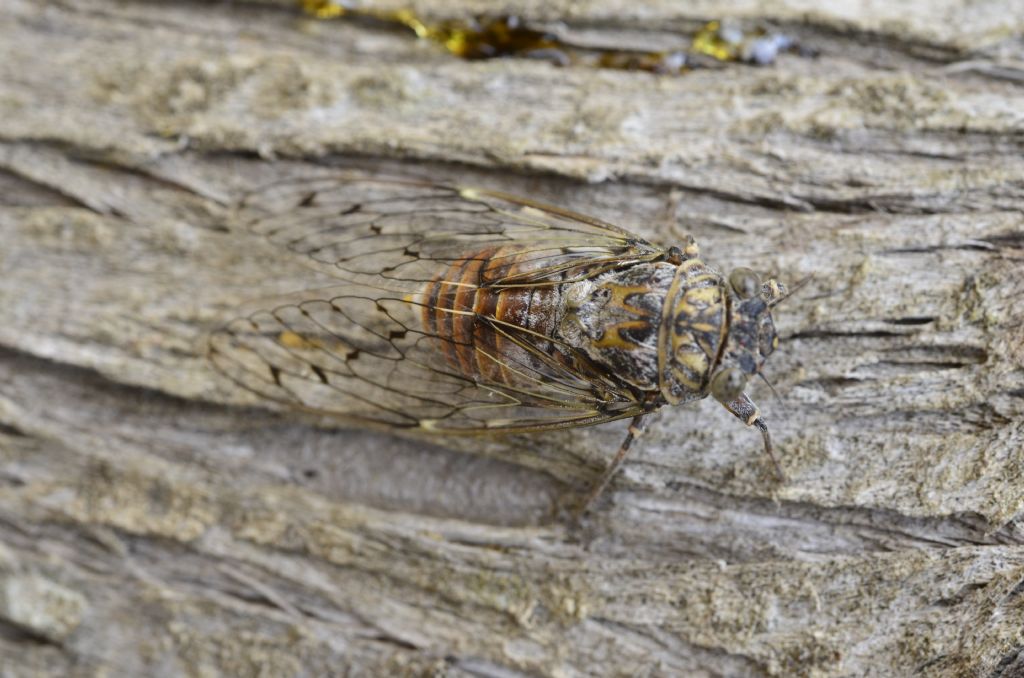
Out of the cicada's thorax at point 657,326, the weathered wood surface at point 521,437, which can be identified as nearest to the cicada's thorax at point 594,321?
the cicada's thorax at point 657,326

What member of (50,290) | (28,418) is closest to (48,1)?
(50,290)

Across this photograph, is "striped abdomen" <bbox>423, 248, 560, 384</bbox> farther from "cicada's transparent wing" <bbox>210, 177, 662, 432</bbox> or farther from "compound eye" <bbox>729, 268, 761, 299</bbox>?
"compound eye" <bbox>729, 268, 761, 299</bbox>

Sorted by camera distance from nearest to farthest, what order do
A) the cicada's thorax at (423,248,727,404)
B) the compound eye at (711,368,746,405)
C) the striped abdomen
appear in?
the compound eye at (711,368,746,405) < the cicada's thorax at (423,248,727,404) < the striped abdomen

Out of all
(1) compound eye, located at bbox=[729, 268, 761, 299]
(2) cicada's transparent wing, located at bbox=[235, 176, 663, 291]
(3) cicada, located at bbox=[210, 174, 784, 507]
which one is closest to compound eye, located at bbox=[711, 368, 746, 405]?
(3) cicada, located at bbox=[210, 174, 784, 507]

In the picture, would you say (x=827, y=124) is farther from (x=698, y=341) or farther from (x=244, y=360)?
(x=244, y=360)

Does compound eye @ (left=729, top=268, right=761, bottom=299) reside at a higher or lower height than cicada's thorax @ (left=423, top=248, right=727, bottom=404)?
higher

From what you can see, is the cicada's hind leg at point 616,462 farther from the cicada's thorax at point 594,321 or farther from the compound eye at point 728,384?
the compound eye at point 728,384
